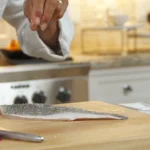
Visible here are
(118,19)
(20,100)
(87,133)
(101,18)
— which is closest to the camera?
(87,133)

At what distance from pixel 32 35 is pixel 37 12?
403mm

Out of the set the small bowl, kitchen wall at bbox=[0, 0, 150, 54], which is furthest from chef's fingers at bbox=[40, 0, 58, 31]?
kitchen wall at bbox=[0, 0, 150, 54]

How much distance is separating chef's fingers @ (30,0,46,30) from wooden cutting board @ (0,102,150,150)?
18cm

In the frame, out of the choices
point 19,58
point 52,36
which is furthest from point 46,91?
point 52,36

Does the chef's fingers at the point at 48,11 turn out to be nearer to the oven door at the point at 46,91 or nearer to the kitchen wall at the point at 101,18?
the oven door at the point at 46,91

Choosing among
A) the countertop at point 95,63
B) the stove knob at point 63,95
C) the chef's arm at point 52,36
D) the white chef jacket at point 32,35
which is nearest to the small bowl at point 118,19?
the countertop at point 95,63

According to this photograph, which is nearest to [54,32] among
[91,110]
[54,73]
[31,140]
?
[91,110]

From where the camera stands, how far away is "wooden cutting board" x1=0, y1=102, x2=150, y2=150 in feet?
2.53

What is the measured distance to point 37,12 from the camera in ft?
3.02

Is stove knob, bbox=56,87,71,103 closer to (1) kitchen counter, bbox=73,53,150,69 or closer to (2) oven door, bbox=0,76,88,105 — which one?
(2) oven door, bbox=0,76,88,105

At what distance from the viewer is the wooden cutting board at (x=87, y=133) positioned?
0.77m

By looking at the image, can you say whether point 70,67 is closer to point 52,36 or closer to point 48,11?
point 52,36

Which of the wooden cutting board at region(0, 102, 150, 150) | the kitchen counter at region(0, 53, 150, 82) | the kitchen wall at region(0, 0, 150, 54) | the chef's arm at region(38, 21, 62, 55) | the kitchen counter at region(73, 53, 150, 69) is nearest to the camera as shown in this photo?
the wooden cutting board at region(0, 102, 150, 150)

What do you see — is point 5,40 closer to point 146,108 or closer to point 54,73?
point 54,73
